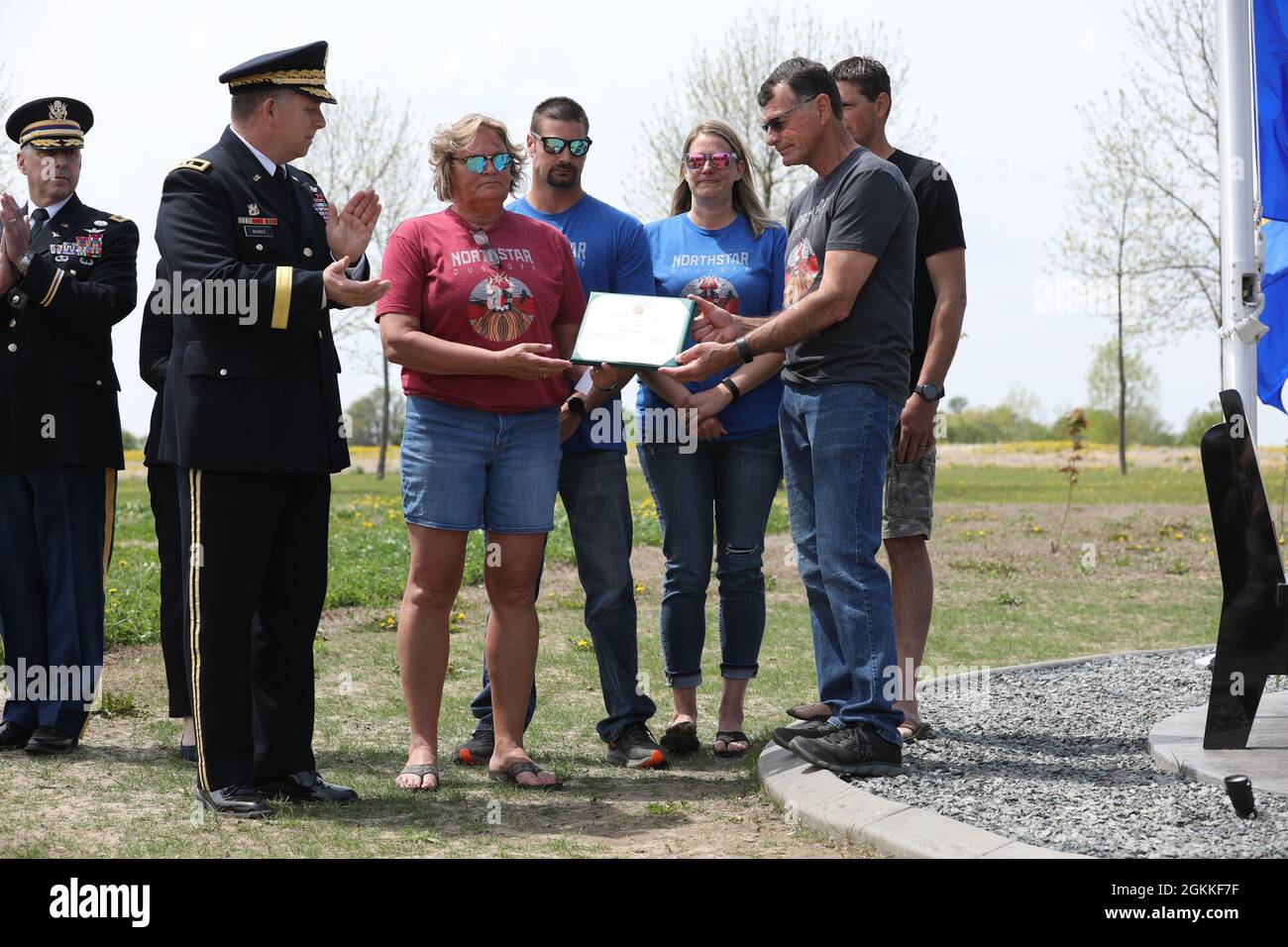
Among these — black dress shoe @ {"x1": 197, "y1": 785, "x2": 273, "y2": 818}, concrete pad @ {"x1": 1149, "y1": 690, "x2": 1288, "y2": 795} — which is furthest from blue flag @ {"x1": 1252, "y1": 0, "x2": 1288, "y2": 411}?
black dress shoe @ {"x1": 197, "y1": 785, "x2": 273, "y2": 818}

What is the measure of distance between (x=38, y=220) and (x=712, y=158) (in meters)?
3.05

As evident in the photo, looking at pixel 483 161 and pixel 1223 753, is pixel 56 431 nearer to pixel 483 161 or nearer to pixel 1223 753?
pixel 483 161

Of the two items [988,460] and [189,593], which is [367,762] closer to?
[189,593]

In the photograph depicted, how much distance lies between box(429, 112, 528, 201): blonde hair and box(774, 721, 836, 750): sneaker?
7.65 ft

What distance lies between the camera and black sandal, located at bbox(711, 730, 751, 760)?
5.96m

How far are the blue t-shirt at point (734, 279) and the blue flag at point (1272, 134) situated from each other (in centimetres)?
276

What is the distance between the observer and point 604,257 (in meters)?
5.89

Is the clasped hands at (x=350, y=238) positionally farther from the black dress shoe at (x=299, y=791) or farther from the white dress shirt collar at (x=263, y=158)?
the black dress shoe at (x=299, y=791)

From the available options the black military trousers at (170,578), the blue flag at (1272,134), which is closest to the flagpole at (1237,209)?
the blue flag at (1272,134)

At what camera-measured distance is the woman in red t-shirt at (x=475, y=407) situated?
518 cm

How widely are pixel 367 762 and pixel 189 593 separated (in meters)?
1.29

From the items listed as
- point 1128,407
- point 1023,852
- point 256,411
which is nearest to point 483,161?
point 256,411

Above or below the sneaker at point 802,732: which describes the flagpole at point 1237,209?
above

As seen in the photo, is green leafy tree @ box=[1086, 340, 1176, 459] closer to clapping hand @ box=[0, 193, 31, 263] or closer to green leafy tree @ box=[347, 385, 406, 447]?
green leafy tree @ box=[347, 385, 406, 447]
